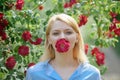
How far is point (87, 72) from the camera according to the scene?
2.68m

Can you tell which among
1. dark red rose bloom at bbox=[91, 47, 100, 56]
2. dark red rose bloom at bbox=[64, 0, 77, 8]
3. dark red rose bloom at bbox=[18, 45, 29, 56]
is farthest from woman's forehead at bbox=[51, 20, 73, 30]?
dark red rose bloom at bbox=[91, 47, 100, 56]

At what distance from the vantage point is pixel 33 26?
145 inches

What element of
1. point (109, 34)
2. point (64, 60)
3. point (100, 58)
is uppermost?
point (64, 60)

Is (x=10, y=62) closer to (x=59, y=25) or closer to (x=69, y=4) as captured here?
(x=69, y=4)

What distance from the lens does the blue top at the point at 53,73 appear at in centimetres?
264

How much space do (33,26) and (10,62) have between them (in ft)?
1.38

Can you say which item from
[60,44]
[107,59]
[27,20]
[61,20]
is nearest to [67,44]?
[60,44]

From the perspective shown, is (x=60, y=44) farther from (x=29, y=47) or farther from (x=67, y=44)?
(x=29, y=47)

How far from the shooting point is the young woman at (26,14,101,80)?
104 inches

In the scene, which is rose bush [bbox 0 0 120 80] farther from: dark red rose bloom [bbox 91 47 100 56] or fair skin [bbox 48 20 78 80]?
fair skin [bbox 48 20 78 80]

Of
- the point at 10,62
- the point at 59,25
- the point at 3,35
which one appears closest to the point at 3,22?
the point at 3,35

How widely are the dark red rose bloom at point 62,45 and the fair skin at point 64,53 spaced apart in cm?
4

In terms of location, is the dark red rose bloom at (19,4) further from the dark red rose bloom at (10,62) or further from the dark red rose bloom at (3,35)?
the dark red rose bloom at (10,62)

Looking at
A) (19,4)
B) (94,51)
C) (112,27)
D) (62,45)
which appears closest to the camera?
(62,45)
